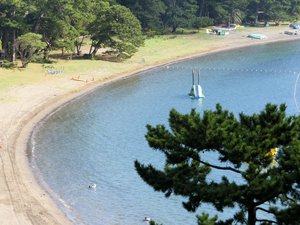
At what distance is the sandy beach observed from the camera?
35941 mm

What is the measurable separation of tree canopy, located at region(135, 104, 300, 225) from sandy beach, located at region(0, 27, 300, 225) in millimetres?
13701

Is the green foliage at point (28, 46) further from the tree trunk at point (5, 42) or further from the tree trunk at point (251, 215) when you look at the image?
the tree trunk at point (251, 215)

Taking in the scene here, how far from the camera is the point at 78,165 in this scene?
156 ft

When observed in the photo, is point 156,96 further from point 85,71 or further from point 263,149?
point 263,149

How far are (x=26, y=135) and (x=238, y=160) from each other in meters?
35.5

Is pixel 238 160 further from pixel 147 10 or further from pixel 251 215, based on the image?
pixel 147 10

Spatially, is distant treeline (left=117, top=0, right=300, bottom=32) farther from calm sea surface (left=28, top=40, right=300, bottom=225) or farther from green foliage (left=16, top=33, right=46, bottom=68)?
green foliage (left=16, top=33, right=46, bottom=68)

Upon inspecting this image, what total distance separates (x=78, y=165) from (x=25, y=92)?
2245 cm

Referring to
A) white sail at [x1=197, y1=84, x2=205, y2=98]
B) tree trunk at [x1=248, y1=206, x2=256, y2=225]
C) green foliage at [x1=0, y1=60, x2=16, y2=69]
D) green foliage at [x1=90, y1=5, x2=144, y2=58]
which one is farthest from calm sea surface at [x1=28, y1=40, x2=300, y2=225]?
tree trunk at [x1=248, y1=206, x2=256, y2=225]

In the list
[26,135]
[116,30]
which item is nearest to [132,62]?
[116,30]

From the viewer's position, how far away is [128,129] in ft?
193

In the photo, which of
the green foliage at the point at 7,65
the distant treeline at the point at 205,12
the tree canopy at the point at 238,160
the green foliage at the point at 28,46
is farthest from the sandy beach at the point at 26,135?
the distant treeline at the point at 205,12

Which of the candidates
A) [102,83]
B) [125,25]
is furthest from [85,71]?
[125,25]

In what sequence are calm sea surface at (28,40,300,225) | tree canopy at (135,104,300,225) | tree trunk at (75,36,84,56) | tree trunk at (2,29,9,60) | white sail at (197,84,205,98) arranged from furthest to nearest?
tree trunk at (75,36,84,56)
tree trunk at (2,29,9,60)
white sail at (197,84,205,98)
calm sea surface at (28,40,300,225)
tree canopy at (135,104,300,225)
